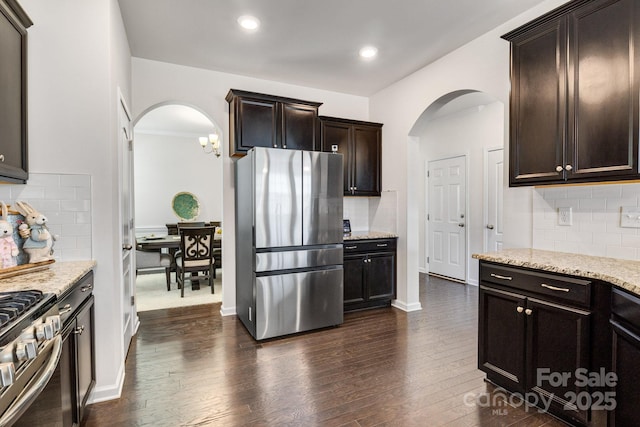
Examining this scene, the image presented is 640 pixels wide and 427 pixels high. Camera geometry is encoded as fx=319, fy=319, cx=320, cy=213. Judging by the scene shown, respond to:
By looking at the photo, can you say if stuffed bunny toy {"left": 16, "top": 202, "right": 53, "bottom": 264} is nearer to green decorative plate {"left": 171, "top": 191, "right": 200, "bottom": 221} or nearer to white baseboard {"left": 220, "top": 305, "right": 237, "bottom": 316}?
white baseboard {"left": 220, "top": 305, "right": 237, "bottom": 316}

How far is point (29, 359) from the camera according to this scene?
102cm

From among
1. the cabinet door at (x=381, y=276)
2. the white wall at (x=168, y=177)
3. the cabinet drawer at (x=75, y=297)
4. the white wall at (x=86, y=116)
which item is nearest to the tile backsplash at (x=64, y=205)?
the white wall at (x=86, y=116)

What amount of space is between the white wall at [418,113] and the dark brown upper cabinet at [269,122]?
108 centimetres

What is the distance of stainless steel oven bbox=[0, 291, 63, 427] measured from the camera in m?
0.92

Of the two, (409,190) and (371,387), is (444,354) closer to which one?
(371,387)

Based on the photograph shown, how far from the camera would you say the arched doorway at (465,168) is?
4797 millimetres

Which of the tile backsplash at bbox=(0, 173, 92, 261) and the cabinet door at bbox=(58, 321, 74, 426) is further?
the tile backsplash at bbox=(0, 173, 92, 261)

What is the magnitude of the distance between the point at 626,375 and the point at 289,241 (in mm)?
2456

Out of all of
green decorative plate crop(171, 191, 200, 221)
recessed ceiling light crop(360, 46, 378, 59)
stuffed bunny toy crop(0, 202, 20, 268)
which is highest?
recessed ceiling light crop(360, 46, 378, 59)

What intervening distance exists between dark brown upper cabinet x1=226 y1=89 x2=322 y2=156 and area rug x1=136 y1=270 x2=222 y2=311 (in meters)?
2.14

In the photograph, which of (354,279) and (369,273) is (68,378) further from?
(369,273)

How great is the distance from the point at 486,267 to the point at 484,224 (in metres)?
3.04

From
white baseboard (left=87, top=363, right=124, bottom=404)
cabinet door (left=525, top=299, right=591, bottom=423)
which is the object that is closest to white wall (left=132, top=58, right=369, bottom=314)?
white baseboard (left=87, top=363, right=124, bottom=404)

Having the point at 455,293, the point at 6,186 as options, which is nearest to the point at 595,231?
the point at 455,293
